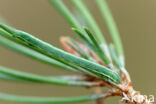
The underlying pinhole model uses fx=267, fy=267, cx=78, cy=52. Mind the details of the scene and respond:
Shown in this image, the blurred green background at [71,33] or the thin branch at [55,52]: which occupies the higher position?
the blurred green background at [71,33]

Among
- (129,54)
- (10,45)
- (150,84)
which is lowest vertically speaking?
(10,45)

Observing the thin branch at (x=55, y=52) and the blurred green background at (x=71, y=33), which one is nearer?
the thin branch at (x=55, y=52)

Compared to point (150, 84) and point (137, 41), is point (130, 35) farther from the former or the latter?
point (150, 84)

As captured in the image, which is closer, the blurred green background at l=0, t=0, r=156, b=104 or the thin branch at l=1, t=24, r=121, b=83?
the thin branch at l=1, t=24, r=121, b=83

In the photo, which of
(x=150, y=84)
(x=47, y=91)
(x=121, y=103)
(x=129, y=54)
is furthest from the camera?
(x=47, y=91)

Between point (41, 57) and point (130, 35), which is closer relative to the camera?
point (41, 57)

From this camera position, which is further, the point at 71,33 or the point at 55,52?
the point at 71,33

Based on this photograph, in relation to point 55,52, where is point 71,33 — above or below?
above

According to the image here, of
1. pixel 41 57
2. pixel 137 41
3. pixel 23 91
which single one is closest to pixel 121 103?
pixel 41 57
